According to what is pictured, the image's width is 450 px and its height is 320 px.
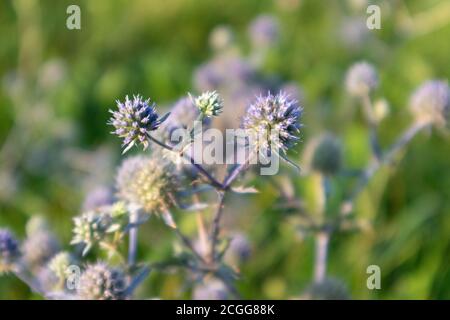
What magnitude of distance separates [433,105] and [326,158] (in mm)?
295

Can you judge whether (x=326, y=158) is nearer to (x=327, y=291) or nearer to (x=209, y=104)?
(x=327, y=291)

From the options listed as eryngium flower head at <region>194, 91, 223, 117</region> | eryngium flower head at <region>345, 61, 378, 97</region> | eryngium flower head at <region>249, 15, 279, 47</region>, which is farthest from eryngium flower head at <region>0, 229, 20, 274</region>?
eryngium flower head at <region>249, 15, 279, 47</region>

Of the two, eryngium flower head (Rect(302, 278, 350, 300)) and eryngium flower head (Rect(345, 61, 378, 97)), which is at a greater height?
eryngium flower head (Rect(345, 61, 378, 97))

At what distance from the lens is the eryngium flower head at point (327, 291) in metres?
1.31

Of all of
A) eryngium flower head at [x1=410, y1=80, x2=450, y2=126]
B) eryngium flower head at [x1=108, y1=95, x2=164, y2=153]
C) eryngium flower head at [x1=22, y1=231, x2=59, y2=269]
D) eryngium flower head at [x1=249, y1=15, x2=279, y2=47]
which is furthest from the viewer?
eryngium flower head at [x1=249, y1=15, x2=279, y2=47]

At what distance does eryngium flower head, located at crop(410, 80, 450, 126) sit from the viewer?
1.51 meters

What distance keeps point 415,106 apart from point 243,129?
28.8 inches

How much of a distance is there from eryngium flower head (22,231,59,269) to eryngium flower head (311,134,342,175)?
68cm

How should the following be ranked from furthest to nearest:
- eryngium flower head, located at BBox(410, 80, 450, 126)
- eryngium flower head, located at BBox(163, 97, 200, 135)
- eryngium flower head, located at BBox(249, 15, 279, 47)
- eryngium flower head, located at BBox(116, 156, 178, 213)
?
1. eryngium flower head, located at BBox(249, 15, 279, 47)
2. eryngium flower head, located at BBox(410, 80, 450, 126)
3. eryngium flower head, located at BBox(163, 97, 200, 135)
4. eryngium flower head, located at BBox(116, 156, 178, 213)

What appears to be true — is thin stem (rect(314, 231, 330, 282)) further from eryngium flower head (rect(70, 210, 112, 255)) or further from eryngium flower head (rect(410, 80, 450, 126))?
eryngium flower head (rect(70, 210, 112, 255))

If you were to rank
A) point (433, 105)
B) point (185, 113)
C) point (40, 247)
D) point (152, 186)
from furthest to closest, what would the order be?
1. point (433, 105)
2. point (40, 247)
3. point (185, 113)
4. point (152, 186)

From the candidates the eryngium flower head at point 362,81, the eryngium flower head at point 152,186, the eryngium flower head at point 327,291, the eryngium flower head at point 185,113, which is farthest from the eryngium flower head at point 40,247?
the eryngium flower head at point 362,81

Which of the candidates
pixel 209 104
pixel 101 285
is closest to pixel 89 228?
pixel 101 285

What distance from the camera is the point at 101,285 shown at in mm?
1057
